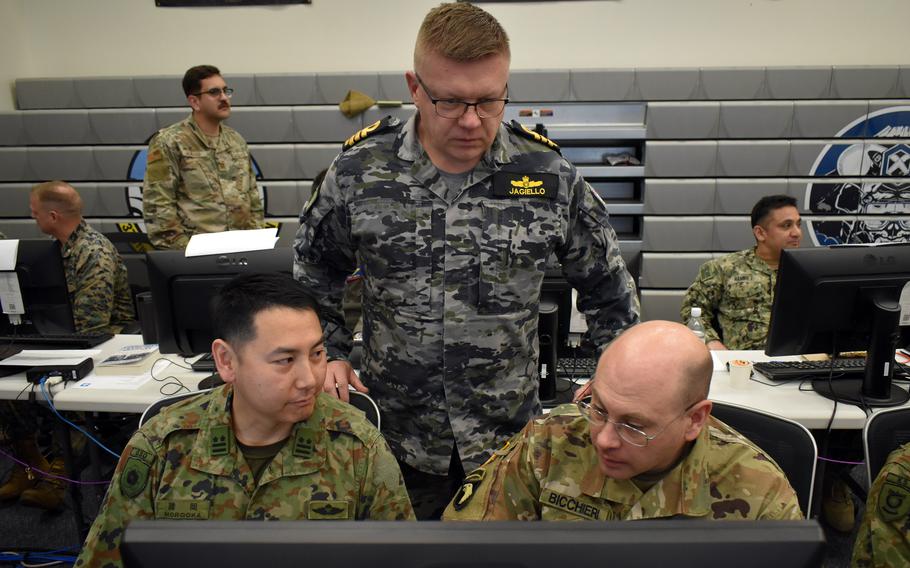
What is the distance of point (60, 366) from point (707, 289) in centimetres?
268

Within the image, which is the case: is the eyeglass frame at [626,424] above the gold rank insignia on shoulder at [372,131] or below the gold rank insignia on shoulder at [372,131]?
below

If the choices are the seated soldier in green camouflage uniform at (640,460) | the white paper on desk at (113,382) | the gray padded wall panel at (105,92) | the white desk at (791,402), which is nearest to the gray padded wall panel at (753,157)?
the white desk at (791,402)

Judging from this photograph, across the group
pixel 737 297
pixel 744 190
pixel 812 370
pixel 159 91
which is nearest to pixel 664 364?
pixel 812 370

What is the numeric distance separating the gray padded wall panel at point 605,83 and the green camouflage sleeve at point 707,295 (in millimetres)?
2063

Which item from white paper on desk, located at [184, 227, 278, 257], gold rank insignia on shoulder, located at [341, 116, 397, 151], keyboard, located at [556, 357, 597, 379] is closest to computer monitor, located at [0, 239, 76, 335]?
white paper on desk, located at [184, 227, 278, 257]

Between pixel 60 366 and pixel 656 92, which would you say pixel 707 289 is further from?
pixel 60 366

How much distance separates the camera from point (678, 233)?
4.91m

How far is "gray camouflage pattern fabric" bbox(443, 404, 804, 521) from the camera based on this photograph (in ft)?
3.85

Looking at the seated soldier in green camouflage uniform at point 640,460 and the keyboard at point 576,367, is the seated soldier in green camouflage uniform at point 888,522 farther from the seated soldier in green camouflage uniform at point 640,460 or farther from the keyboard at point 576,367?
the keyboard at point 576,367

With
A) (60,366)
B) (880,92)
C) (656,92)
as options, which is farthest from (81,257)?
(880,92)

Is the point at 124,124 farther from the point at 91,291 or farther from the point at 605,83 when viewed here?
the point at 605,83

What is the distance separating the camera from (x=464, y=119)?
4.47ft

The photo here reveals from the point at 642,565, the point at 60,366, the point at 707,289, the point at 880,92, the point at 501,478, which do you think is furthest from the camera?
the point at 880,92

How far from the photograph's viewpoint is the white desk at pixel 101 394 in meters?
2.19
